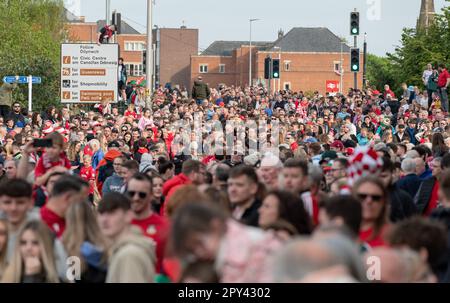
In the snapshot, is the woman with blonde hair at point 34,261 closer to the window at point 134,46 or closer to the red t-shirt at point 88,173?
the red t-shirt at point 88,173

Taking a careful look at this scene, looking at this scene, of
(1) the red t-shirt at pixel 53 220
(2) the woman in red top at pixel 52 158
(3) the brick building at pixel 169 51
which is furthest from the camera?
(3) the brick building at pixel 169 51

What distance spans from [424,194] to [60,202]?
4345 mm

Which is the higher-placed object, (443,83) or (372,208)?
(443,83)

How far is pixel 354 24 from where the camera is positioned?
Answer: 34000 millimetres

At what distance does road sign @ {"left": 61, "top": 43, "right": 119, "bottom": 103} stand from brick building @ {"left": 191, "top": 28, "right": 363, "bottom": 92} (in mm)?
91805

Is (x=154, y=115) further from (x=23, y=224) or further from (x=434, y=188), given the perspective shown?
(x=23, y=224)

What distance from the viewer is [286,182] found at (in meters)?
11.5

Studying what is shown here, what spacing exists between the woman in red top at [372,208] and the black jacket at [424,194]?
368 centimetres

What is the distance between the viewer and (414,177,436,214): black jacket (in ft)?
42.6

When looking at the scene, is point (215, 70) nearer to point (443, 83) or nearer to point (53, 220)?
point (443, 83)

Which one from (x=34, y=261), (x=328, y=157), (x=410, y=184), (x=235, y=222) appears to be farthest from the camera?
(x=328, y=157)

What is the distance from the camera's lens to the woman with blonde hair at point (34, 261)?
862 cm

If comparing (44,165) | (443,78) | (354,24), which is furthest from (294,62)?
(44,165)

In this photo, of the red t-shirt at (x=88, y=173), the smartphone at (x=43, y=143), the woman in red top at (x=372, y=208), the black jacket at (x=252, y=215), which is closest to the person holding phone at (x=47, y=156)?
the smartphone at (x=43, y=143)
